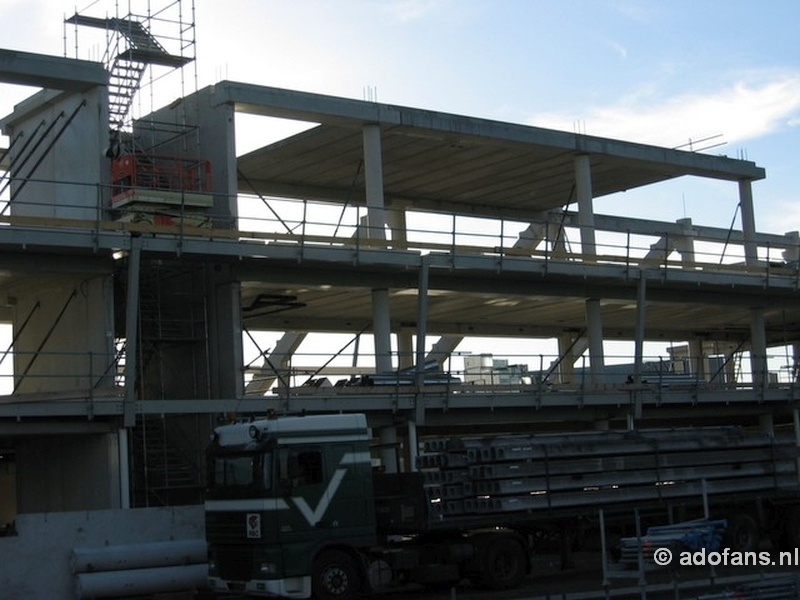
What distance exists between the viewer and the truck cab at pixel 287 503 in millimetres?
19219

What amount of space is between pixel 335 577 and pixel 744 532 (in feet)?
31.9

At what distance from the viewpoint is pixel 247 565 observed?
63.7 ft

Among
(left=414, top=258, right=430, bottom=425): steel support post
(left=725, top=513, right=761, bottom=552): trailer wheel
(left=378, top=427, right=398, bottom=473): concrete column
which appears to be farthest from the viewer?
(left=414, top=258, right=430, bottom=425): steel support post

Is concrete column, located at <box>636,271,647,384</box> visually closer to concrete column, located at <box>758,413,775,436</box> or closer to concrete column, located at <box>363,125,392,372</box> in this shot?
concrete column, located at <box>758,413,775,436</box>

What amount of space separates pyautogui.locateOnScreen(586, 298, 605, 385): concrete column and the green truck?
894cm

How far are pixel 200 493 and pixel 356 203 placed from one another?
13814 mm

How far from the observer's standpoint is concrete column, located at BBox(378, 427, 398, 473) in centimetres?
2829

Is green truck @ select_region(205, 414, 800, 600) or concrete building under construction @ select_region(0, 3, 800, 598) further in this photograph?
concrete building under construction @ select_region(0, 3, 800, 598)

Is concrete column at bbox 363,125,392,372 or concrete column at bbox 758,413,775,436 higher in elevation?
concrete column at bbox 363,125,392,372

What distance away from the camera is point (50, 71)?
27.6 metres

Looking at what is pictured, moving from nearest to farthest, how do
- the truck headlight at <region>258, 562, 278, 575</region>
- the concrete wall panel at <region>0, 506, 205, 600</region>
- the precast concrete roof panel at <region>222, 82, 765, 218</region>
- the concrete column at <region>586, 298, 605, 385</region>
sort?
the truck headlight at <region>258, 562, 278, 575</region>
the concrete wall panel at <region>0, 506, 205, 600</region>
the precast concrete roof panel at <region>222, 82, 765, 218</region>
the concrete column at <region>586, 298, 605, 385</region>

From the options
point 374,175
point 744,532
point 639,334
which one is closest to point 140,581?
point 744,532

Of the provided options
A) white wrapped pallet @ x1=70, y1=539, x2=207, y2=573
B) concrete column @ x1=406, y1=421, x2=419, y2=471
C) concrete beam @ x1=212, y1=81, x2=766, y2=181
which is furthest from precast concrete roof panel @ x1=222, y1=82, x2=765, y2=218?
white wrapped pallet @ x1=70, y1=539, x2=207, y2=573

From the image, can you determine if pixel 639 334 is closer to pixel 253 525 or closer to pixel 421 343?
pixel 421 343
